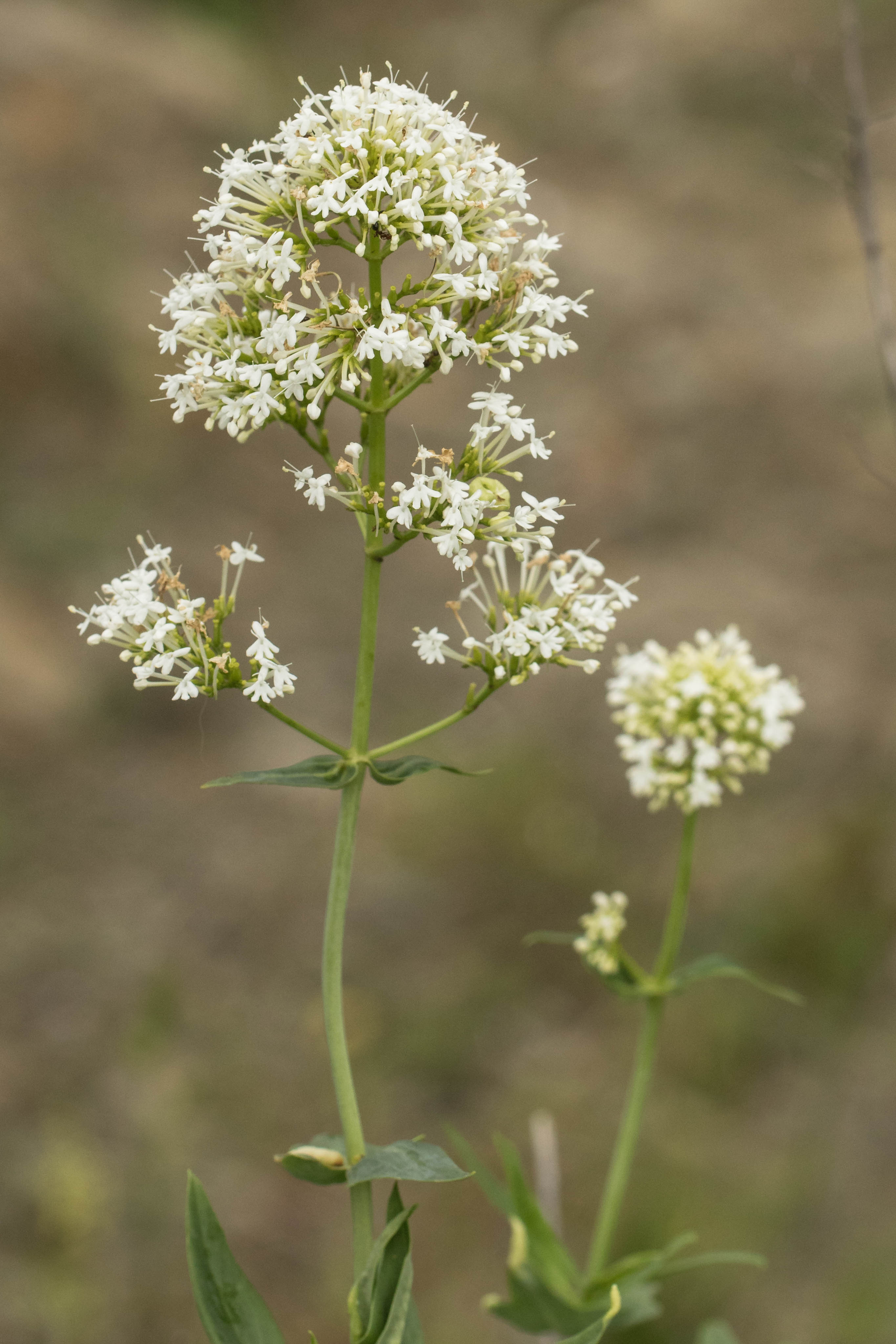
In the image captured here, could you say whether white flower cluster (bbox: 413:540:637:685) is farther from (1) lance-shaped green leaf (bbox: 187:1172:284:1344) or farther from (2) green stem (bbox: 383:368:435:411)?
(1) lance-shaped green leaf (bbox: 187:1172:284:1344)

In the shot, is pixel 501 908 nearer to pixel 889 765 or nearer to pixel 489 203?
pixel 889 765

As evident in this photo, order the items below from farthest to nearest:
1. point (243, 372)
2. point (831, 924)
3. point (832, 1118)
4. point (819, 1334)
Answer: point (831, 924) < point (832, 1118) < point (819, 1334) < point (243, 372)

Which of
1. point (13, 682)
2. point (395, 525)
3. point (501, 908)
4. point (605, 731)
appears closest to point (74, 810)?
point (13, 682)

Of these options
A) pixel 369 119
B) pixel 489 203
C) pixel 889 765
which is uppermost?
pixel 369 119

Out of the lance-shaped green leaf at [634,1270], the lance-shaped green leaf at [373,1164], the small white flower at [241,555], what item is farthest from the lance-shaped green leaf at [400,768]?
the lance-shaped green leaf at [634,1270]

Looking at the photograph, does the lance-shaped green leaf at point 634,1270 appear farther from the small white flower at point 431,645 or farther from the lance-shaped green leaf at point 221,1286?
the small white flower at point 431,645

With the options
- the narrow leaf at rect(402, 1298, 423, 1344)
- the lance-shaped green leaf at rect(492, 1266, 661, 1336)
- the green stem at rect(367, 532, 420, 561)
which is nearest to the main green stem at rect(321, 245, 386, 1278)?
the green stem at rect(367, 532, 420, 561)

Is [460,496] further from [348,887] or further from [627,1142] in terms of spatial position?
[627,1142]

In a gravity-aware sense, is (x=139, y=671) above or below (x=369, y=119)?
below

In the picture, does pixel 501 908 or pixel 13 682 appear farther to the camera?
pixel 13 682
